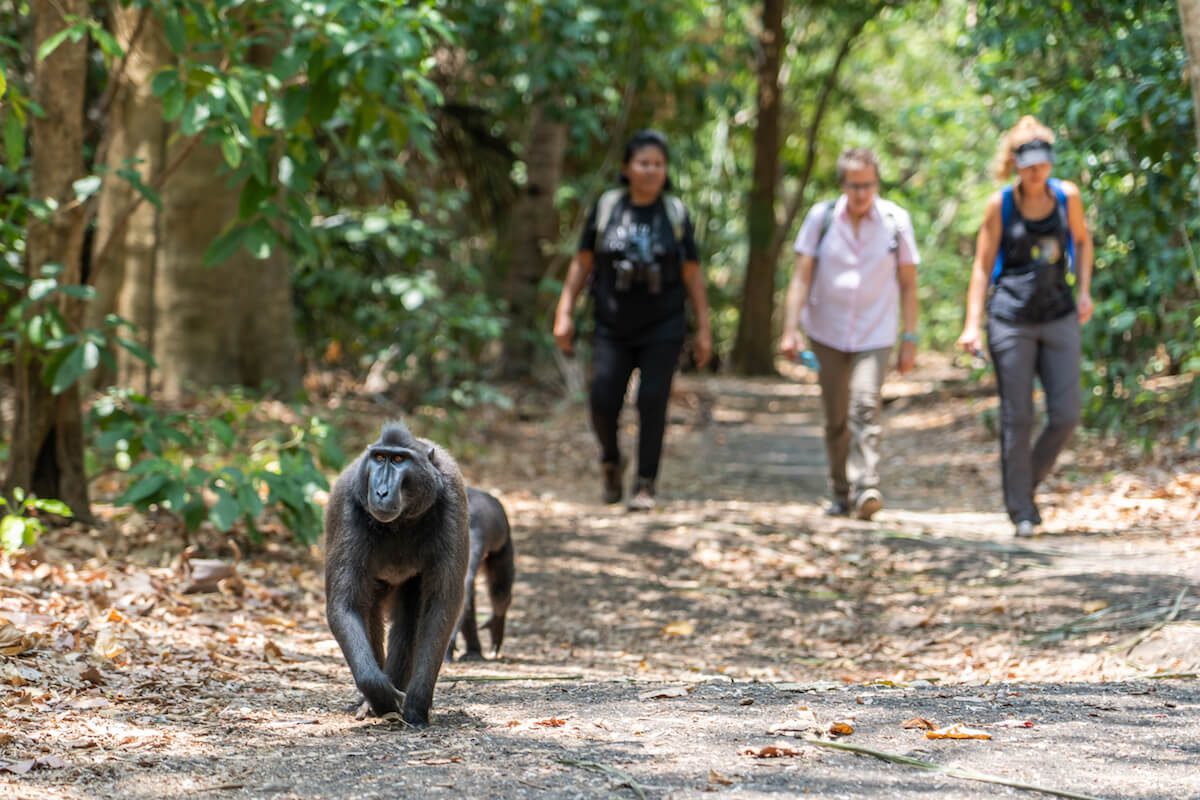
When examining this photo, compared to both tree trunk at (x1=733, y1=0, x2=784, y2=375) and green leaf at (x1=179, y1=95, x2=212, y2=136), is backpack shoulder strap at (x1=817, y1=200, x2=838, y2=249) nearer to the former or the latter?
green leaf at (x1=179, y1=95, x2=212, y2=136)

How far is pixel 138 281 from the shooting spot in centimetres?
967

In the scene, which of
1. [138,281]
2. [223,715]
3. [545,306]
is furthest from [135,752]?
[545,306]

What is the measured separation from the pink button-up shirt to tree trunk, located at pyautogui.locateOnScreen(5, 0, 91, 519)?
13.4ft

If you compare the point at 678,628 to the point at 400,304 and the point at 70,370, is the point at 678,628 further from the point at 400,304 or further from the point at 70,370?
the point at 400,304

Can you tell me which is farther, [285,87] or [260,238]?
[285,87]

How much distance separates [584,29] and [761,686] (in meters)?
8.19

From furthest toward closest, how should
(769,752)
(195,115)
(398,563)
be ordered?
1. (195,115)
2. (398,563)
3. (769,752)

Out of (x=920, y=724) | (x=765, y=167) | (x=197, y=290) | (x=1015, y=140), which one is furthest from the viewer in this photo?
(x=765, y=167)

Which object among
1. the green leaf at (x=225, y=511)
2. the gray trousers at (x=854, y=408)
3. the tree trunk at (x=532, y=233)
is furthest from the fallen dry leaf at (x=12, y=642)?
the tree trunk at (x=532, y=233)

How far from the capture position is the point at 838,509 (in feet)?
28.3

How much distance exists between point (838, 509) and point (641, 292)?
6.19 feet

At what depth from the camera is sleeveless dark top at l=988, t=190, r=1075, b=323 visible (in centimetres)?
744

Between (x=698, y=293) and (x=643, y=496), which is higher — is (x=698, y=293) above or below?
above

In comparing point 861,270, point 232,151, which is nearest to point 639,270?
point 861,270
